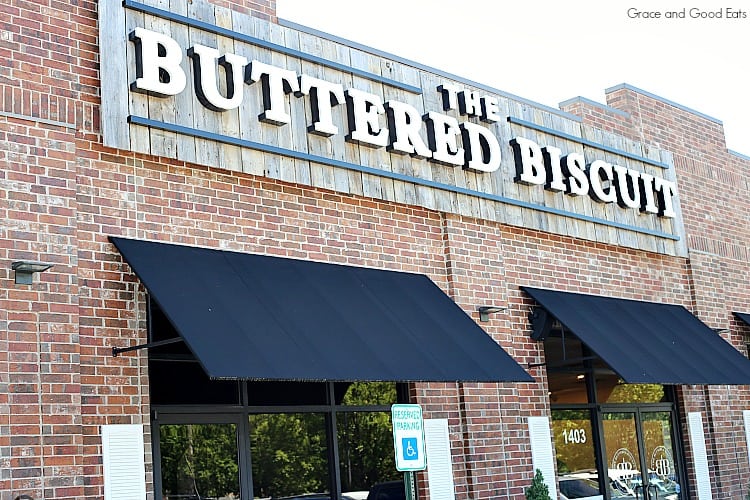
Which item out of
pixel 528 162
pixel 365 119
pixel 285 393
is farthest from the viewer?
pixel 528 162

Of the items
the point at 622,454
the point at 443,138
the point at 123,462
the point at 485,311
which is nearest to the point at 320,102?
the point at 443,138

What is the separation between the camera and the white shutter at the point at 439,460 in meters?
11.2

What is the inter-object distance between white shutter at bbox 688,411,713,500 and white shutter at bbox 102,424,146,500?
384 inches

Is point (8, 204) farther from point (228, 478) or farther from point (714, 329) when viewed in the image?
point (714, 329)

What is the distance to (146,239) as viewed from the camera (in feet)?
30.5

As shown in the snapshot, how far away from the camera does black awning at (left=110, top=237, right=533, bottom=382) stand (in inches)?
331

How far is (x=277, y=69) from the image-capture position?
1065cm

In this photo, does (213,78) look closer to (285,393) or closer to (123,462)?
(285,393)

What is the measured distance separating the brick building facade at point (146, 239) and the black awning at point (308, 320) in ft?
1.23

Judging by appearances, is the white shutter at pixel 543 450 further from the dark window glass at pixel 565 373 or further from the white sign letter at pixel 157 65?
the white sign letter at pixel 157 65

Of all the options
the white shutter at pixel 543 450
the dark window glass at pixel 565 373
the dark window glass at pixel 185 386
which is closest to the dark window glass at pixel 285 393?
the dark window glass at pixel 185 386

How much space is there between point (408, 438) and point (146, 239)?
3.77 meters

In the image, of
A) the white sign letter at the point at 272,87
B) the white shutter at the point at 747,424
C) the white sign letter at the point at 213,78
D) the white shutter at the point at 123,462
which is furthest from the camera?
the white shutter at the point at 747,424

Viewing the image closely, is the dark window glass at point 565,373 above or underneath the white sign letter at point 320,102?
underneath
